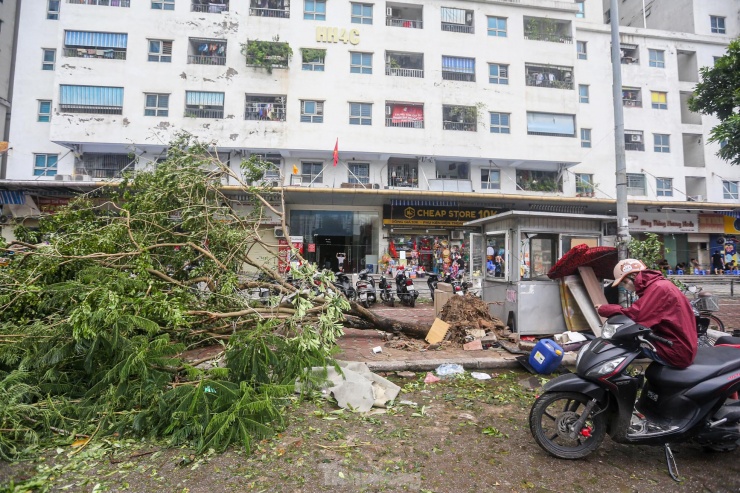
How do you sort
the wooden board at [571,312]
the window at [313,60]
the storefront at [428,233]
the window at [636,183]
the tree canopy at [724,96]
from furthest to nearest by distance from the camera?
the window at [636,183] < the storefront at [428,233] < the window at [313,60] < the tree canopy at [724,96] < the wooden board at [571,312]

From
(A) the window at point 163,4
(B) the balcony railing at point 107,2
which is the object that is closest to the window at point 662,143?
(A) the window at point 163,4

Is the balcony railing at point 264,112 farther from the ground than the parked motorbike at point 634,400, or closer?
farther from the ground

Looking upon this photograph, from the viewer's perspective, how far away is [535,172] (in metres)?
23.5

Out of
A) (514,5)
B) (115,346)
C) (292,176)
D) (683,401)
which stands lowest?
(683,401)

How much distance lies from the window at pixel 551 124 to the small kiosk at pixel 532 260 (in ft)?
54.3

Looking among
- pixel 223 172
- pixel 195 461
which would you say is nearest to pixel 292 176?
pixel 223 172

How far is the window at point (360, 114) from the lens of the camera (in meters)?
21.2

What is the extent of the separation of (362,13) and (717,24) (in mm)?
25762

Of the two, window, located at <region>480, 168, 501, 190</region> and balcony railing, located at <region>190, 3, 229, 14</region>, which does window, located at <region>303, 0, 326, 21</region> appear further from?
window, located at <region>480, 168, 501, 190</region>

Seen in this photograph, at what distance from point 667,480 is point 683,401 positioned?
60cm

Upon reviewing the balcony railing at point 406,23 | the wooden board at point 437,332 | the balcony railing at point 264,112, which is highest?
the balcony railing at point 406,23

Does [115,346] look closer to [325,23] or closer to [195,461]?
[195,461]

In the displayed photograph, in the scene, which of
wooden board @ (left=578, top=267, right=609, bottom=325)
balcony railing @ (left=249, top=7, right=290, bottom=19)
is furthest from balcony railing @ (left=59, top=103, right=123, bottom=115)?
wooden board @ (left=578, top=267, right=609, bottom=325)

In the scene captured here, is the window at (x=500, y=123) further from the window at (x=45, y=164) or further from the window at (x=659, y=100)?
the window at (x=45, y=164)
